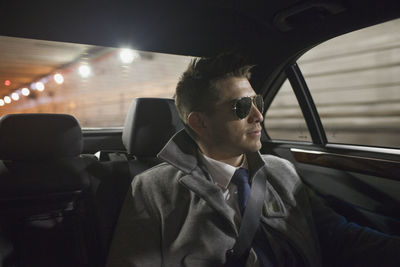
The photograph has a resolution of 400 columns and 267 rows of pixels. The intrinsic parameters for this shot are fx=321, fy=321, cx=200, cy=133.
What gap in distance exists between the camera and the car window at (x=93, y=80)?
3084 mm

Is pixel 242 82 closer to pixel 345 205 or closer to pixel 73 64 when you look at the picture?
pixel 345 205

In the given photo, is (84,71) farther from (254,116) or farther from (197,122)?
(254,116)

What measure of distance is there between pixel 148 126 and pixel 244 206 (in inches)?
33.9

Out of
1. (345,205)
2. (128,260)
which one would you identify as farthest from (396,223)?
(128,260)

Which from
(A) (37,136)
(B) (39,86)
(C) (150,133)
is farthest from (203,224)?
(B) (39,86)

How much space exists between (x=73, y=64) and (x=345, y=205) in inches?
115

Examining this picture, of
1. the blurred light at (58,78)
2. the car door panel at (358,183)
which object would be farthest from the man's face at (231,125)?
the blurred light at (58,78)

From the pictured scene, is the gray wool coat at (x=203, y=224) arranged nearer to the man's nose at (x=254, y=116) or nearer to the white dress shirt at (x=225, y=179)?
the white dress shirt at (x=225, y=179)

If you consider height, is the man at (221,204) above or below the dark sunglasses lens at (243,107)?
below

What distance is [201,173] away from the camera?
1564 millimetres

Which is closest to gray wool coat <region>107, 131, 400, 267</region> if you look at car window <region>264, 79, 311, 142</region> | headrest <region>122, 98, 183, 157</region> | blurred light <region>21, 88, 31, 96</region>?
headrest <region>122, 98, 183, 157</region>

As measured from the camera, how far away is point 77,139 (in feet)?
6.30

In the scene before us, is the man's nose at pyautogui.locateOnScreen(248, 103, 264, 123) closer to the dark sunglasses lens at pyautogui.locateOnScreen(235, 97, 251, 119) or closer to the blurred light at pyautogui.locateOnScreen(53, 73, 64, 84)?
the dark sunglasses lens at pyautogui.locateOnScreen(235, 97, 251, 119)

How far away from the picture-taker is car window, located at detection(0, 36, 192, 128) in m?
3.08
